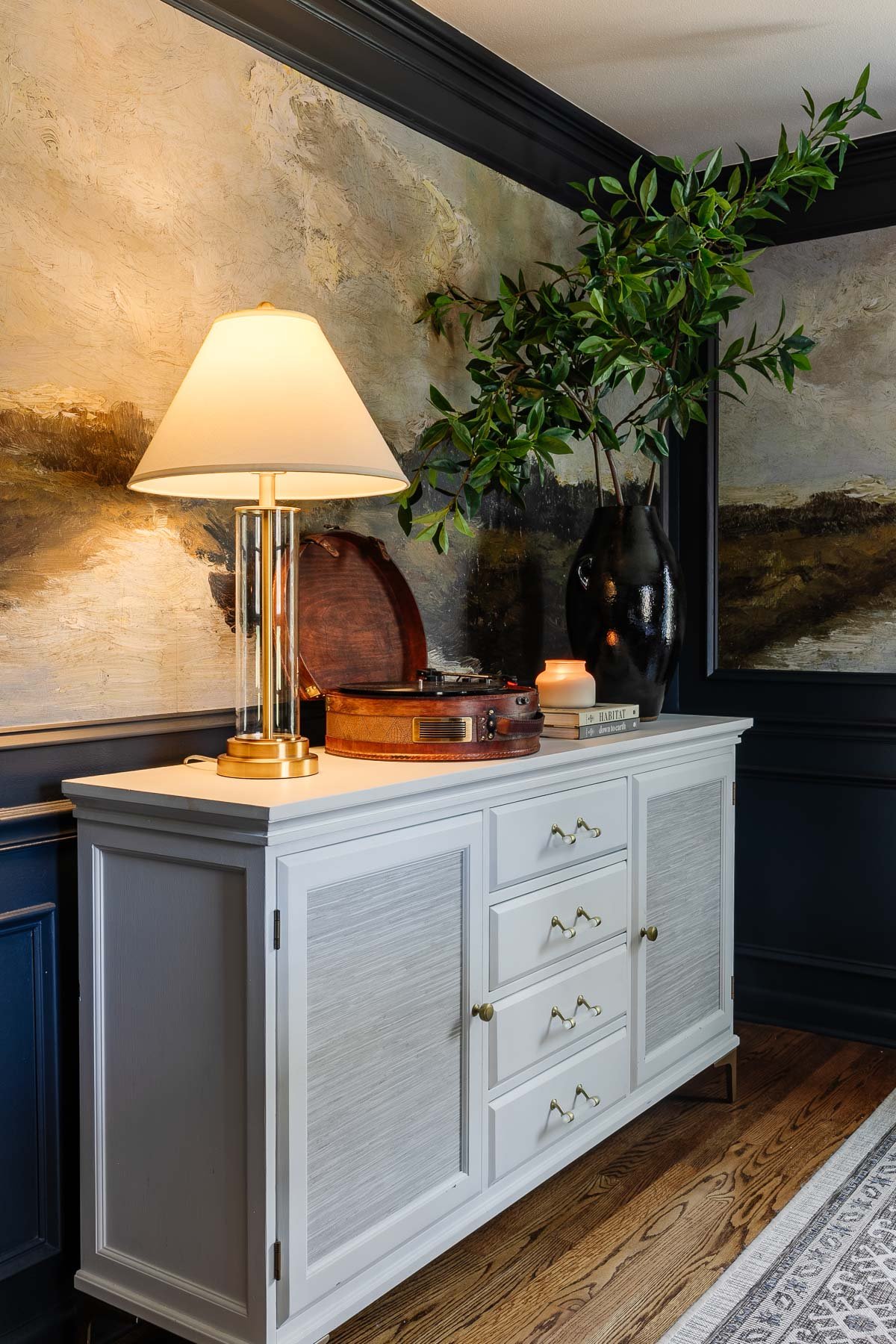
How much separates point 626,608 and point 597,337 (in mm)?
599

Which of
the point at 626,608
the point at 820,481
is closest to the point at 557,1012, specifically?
the point at 626,608

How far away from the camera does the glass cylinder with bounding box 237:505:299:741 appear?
176 centimetres

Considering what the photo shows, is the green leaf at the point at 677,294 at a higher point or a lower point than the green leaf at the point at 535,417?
higher

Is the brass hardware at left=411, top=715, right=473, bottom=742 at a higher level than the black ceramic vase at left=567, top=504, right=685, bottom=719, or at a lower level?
lower

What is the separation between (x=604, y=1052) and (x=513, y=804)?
614 mm

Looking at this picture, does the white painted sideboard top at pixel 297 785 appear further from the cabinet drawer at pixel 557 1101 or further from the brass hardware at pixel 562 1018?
the cabinet drawer at pixel 557 1101

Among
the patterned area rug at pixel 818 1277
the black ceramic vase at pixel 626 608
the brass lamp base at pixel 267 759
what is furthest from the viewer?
the black ceramic vase at pixel 626 608

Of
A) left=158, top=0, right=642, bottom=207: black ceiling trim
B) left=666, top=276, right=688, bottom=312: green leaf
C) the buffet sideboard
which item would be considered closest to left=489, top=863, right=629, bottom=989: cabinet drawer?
the buffet sideboard

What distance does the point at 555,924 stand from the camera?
204 cm

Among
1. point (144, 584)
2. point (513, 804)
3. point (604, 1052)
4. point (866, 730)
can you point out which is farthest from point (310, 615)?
point (866, 730)

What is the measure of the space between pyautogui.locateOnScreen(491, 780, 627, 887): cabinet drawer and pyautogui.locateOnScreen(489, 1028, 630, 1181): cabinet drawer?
0.37m

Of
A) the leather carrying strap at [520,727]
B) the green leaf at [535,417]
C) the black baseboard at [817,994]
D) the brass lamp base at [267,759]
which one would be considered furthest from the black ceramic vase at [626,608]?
the black baseboard at [817,994]

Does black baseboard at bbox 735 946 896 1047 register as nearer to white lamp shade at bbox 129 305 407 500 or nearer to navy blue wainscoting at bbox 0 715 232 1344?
navy blue wainscoting at bbox 0 715 232 1344

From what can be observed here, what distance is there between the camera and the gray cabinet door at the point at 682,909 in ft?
7.70
